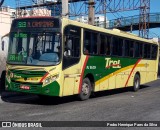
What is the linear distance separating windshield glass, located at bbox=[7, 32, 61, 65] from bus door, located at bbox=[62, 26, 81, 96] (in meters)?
0.41

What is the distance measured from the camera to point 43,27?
1374 cm

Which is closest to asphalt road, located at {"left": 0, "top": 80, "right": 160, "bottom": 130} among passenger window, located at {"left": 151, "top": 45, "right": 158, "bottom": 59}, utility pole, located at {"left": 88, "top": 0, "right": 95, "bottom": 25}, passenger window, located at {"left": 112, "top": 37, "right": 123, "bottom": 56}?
passenger window, located at {"left": 112, "top": 37, "right": 123, "bottom": 56}

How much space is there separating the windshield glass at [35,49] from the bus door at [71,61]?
1.36 ft

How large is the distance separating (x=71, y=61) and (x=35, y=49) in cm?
142

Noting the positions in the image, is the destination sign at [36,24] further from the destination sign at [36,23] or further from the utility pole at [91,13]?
the utility pole at [91,13]

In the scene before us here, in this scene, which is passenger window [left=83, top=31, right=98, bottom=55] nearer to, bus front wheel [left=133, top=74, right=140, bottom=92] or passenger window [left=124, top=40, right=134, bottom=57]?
passenger window [left=124, top=40, right=134, bottom=57]

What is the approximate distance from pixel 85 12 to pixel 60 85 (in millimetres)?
34620

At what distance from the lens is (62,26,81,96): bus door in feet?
45.2

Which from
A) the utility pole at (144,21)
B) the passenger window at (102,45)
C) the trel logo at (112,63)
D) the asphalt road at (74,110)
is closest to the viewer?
the asphalt road at (74,110)

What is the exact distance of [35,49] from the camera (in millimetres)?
13539

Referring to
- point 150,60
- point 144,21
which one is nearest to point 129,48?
point 150,60

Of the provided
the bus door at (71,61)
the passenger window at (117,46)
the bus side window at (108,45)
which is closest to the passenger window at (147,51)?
the passenger window at (117,46)

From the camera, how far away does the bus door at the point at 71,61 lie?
1376cm

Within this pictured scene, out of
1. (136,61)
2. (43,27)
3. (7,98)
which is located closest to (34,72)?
(43,27)
